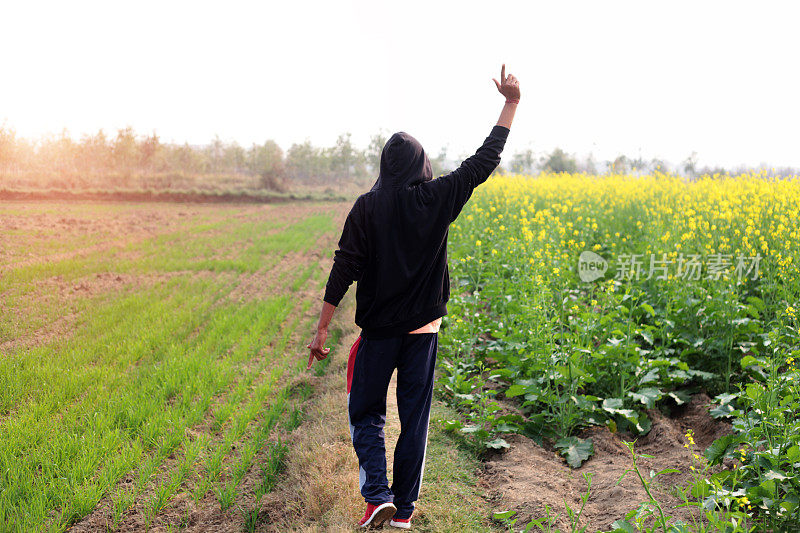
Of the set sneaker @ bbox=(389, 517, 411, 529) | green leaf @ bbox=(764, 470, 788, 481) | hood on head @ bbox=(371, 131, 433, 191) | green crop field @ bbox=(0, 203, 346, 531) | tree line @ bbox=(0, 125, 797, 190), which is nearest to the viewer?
green leaf @ bbox=(764, 470, 788, 481)

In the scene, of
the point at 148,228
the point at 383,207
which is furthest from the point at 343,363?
the point at 148,228

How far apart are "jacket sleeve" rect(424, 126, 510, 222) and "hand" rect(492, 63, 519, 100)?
0.22m

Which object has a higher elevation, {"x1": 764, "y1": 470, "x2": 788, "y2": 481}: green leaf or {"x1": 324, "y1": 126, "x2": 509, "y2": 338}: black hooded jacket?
{"x1": 324, "y1": 126, "x2": 509, "y2": 338}: black hooded jacket

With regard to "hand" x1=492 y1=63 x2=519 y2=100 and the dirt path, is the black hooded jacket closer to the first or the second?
"hand" x1=492 y1=63 x2=519 y2=100

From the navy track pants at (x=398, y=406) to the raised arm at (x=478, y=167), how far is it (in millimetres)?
773

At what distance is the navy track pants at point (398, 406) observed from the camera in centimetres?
297

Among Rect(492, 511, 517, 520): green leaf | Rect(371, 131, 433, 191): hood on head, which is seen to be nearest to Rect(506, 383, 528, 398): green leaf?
Rect(492, 511, 517, 520): green leaf

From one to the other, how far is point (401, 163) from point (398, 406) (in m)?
1.34

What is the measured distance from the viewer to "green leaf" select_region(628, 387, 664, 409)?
4.36m

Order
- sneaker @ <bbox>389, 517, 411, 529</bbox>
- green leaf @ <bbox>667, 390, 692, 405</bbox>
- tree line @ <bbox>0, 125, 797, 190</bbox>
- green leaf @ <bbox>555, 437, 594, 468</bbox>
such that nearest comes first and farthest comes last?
sneaker @ <bbox>389, 517, 411, 529</bbox>, green leaf @ <bbox>555, 437, 594, 468</bbox>, green leaf @ <bbox>667, 390, 692, 405</bbox>, tree line @ <bbox>0, 125, 797, 190</bbox>

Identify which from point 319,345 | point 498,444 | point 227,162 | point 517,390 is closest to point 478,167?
point 319,345

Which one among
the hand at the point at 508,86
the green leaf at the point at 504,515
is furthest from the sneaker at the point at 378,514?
the hand at the point at 508,86

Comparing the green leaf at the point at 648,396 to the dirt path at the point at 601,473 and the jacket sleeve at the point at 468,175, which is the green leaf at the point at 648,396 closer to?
the dirt path at the point at 601,473

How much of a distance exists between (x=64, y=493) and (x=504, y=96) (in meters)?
3.75
